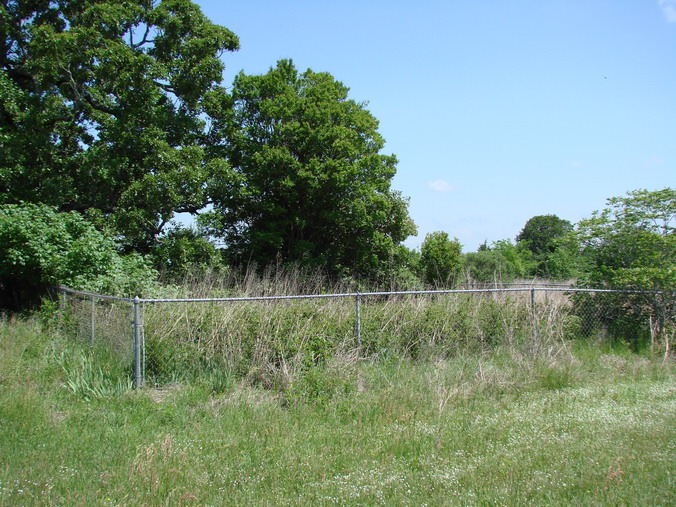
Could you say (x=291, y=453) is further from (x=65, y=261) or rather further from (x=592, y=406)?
(x=65, y=261)

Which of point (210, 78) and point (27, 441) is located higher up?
point (210, 78)

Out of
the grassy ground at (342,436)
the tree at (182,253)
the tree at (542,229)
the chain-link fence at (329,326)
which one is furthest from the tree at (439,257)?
the tree at (542,229)

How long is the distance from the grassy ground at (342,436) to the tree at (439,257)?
43.8 ft

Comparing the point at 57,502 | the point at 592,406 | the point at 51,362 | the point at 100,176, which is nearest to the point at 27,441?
the point at 57,502

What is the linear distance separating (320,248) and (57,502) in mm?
17813

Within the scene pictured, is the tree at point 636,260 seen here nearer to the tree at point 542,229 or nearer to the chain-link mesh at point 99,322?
the chain-link mesh at point 99,322

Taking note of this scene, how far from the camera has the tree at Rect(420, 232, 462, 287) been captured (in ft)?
69.9

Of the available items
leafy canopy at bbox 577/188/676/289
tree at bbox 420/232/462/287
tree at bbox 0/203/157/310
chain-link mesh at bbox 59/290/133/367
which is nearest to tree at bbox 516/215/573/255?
tree at bbox 420/232/462/287

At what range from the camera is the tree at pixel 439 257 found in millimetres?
21297

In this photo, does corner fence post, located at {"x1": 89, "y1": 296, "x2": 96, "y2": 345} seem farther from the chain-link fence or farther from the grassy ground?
the grassy ground

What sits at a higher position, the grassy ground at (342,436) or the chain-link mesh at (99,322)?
the chain-link mesh at (99,322)

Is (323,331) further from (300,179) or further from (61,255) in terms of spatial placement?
(300,179)

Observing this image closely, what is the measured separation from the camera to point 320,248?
2145 centimetres

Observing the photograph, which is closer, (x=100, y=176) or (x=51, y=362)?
(x=51, y=362)
